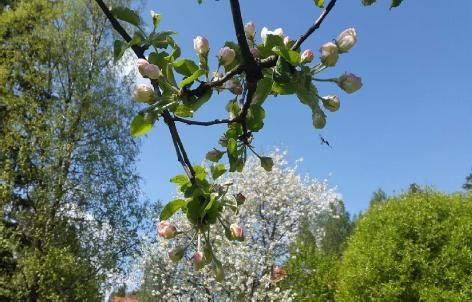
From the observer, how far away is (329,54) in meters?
0.85

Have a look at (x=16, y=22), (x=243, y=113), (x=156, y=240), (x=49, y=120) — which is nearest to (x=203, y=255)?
(x=243, y=113)

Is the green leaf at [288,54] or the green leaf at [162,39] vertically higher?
the green leaf at [162,39]

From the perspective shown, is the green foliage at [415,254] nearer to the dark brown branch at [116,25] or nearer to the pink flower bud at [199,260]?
the pink flower bud at [199,260]

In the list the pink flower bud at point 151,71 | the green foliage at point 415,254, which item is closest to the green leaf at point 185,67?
the pink flower bud at point 151,71

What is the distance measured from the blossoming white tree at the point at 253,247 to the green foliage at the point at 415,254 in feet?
7.61

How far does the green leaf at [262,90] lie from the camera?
2.67 feet

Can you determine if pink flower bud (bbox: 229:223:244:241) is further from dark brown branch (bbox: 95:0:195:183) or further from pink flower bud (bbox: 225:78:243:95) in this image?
pink flower bud (bbox: 225:78:243:95)

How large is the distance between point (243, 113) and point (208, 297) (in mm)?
10584

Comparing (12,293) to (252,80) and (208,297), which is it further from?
(252,80)

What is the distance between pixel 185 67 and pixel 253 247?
9979mm

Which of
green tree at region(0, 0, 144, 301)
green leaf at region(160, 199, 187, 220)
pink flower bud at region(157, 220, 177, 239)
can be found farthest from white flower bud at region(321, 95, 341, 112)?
green tree at region(0, 0, 144, 301)

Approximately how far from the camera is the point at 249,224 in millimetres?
11227

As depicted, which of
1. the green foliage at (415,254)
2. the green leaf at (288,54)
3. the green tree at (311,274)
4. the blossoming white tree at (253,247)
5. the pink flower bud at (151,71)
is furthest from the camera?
the blossoming white tree at (253,247)

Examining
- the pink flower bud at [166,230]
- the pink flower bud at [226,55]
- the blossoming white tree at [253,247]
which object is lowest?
the pink flower bud at [166,230]
